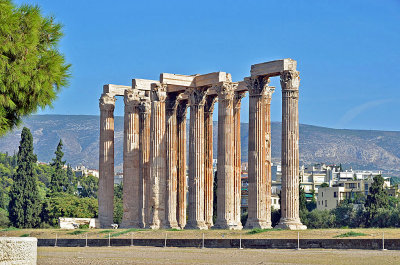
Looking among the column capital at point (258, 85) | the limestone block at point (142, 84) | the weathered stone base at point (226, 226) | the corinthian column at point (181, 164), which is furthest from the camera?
the limestone block at point (142, 84)

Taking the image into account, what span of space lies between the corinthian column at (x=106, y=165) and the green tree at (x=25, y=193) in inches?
1455

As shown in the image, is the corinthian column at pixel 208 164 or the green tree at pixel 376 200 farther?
the green tree at pixel 376 200

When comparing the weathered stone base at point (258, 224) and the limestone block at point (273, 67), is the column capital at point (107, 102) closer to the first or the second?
the limestone block at point (273, 67)

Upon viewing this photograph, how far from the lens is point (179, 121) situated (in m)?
82.9

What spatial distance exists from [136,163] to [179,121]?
5.14 m

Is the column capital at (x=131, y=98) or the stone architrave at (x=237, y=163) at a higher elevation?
the column capital at (x=131, y=98)

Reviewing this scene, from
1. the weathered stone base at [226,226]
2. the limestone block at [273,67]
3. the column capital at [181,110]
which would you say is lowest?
the weathered stone base at [226,226]

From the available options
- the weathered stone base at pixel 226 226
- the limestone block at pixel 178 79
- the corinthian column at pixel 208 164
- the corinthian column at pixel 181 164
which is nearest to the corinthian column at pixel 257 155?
the weathered stone base at pixel 226 226

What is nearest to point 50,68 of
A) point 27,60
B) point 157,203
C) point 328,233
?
point 27,60

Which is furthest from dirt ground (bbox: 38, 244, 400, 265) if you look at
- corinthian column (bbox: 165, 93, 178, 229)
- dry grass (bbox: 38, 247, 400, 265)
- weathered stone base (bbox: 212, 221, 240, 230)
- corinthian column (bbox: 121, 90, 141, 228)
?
corinthian column (bbox: 121, 90, 141, 228)

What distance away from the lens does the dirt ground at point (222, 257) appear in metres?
43.5

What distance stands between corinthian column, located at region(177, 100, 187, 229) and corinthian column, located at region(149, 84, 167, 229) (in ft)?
11.0

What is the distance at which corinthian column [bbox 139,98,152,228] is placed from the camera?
8081 cm

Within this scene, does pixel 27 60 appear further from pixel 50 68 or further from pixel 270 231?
pixel 270 231
